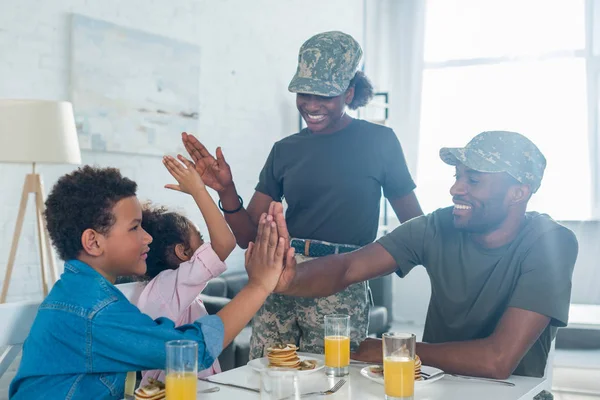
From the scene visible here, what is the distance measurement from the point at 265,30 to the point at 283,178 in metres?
3.09

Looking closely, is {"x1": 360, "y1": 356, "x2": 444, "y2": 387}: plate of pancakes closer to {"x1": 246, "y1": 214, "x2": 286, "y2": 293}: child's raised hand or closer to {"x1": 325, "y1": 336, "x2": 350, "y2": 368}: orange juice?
{"x1": 325, "y1": 336, "x2": 350, "y2": 368}: orange juice

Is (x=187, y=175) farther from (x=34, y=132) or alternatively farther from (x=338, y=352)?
(x=34, y=132)

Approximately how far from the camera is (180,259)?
2055mm

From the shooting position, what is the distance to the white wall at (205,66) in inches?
134

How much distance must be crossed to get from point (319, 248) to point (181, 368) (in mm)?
916

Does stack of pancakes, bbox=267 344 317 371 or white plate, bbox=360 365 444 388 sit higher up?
stack of pancakes, bbox=267 344 317 371

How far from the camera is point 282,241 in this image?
5.63 feet

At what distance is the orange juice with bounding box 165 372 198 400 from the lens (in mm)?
1253

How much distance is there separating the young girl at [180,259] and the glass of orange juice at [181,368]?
1.63ft

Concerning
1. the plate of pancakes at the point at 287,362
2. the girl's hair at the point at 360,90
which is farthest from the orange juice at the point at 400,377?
the girl's hair at the point at 360,90

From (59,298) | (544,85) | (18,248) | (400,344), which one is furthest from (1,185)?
(544,85)

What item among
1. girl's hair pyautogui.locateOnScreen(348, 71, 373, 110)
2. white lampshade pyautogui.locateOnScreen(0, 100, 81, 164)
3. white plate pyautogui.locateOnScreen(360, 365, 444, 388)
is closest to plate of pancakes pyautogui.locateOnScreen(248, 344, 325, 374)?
white plate pyautogui.locateOnScreen(360, 365, 444, 388)

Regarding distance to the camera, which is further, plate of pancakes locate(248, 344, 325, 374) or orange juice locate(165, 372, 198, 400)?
plate of pancakes locate(248, 344, 325, 374)

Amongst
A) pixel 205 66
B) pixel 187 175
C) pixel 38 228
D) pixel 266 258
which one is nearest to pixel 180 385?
pixel 266 258
